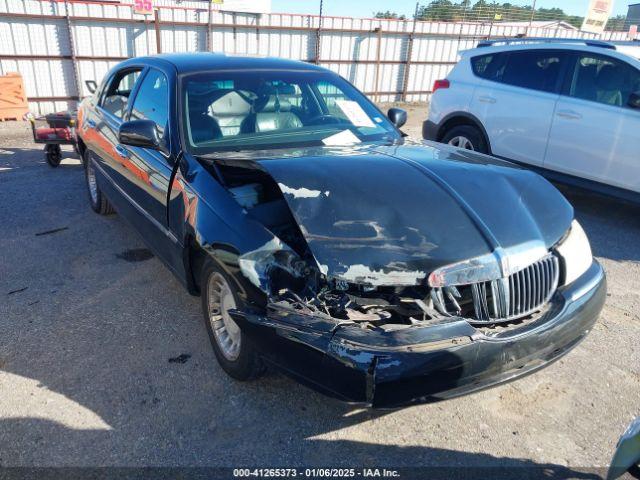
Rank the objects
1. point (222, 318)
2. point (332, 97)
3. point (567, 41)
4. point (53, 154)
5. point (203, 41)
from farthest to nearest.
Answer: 1. point (203, 41)
2. point (53, 154)
3. point (567, 41)
4. point (332, 97)
5. point (222, 318)

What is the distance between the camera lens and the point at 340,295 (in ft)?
7.91

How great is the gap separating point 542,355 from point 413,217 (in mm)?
908

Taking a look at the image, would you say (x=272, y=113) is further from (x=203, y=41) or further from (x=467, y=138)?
(x=203, y=41)

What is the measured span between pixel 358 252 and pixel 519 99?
487 cm

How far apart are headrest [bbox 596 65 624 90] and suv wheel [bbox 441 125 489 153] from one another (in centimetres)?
149

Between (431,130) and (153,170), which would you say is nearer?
(153,170)

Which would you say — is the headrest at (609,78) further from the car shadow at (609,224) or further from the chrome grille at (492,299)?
the chrome grille at (492,299)

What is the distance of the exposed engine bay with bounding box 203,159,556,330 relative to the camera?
234 centimetres

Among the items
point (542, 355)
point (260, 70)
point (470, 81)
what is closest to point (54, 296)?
point (260, 70)

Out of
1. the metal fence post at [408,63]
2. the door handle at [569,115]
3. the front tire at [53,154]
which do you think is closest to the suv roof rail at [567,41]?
the door handle at [569,115]

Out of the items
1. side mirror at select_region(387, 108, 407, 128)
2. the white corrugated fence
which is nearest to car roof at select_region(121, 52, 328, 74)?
side mirror at select_region(387, 108, 407, 128)

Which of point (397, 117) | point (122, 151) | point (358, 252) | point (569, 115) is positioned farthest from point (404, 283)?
point (569, 115)

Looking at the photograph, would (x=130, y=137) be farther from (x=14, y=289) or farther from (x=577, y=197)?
(x=577, y=197)

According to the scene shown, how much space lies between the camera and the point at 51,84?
12180mm
